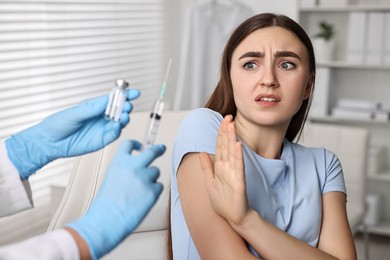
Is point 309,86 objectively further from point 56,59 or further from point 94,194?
point 56,59

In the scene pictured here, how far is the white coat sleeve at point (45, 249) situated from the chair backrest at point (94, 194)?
0.79 m

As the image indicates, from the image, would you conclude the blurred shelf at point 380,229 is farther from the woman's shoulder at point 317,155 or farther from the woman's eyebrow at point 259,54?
the woman's eyebrow at point 259,54

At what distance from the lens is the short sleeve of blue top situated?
143 centimetres

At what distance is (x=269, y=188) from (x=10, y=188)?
603 mm

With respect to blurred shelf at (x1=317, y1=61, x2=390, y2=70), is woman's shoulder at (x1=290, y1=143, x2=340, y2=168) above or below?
below

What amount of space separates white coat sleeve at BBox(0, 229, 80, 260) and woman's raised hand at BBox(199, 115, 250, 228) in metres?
0.38

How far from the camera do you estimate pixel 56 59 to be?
2.97 meters

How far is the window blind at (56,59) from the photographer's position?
270 centimetres

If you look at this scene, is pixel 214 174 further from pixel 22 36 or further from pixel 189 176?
pixel 22 36

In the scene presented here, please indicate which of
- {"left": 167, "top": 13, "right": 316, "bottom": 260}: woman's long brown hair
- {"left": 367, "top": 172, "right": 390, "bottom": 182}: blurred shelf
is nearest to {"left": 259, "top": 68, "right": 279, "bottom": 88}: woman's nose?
{"left": 167, "top": 13, "right": 316, "bottom": 260}: woman's long brown hair

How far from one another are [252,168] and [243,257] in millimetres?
241

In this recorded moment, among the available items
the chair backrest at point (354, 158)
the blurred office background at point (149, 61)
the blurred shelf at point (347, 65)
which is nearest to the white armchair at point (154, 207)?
the blurred office background at point (149, 61)

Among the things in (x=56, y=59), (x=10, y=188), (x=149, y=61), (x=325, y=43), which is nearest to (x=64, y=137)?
(x=10, y=188)

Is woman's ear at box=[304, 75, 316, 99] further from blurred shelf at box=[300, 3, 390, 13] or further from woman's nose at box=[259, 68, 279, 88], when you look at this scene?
blurred shelf at box=[300, 3, 390, 13]
